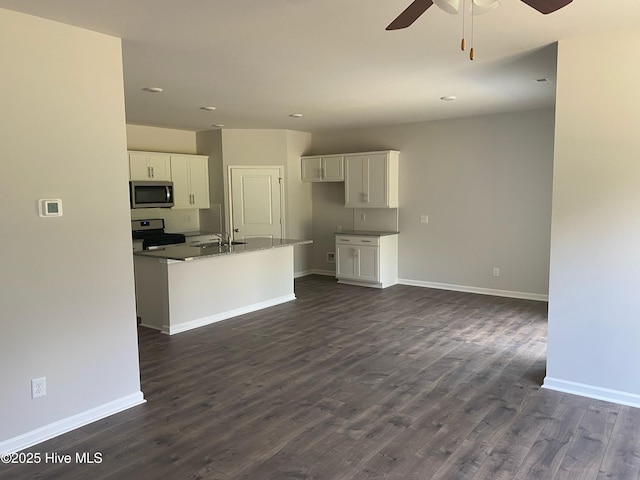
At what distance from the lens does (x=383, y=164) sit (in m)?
7.17

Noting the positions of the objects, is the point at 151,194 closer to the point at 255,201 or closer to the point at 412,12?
the point at 255,201

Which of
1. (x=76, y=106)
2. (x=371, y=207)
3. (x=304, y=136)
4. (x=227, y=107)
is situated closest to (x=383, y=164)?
(x=371, y=207)

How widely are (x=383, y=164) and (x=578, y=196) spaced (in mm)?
4003

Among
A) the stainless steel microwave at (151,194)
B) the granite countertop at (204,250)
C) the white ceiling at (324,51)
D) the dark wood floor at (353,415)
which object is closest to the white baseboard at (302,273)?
the granite countertop at (204,250)

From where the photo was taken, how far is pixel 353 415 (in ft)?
10.4

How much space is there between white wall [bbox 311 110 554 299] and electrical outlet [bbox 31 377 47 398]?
18.2ft

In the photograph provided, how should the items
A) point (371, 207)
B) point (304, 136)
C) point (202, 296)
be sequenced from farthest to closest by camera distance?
point (304, 136) → point (371, 207) → point (202, 296)

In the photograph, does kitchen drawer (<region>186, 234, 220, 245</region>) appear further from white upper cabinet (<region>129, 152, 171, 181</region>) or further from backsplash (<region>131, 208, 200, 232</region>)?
white upper cabinet (<region>129, 152, 171, 181</region>)

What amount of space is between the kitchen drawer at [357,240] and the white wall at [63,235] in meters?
4.34

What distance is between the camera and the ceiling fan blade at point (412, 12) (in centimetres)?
197

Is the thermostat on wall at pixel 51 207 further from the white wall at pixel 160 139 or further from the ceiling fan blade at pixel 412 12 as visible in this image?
the white wall at pixel 160 139

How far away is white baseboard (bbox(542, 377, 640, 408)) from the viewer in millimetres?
3273

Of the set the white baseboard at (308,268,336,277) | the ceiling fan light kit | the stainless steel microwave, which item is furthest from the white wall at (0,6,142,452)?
the white baseboard at (308,268,336,277)

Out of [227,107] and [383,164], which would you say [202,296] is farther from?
[383,164]
